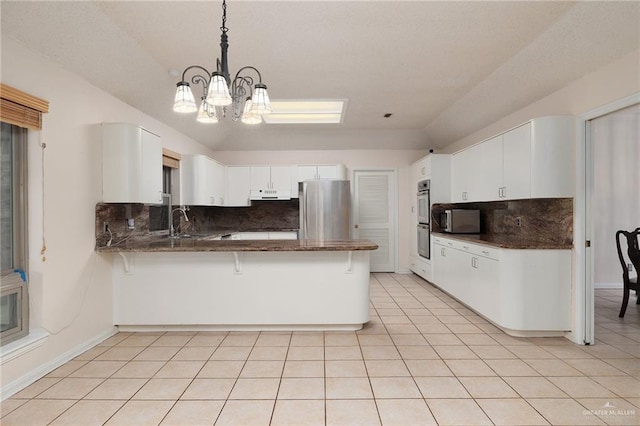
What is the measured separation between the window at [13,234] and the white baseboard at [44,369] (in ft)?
0.93

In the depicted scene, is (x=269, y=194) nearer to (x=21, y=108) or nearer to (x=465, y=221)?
(x=465, y=221)

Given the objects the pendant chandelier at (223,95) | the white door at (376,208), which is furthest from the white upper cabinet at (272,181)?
the pendant chandelier at (223,95)

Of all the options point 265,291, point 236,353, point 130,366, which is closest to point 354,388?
point 236,353

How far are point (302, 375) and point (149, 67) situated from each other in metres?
3.10

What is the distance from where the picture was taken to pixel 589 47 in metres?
2.46

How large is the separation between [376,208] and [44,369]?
5.04 metres

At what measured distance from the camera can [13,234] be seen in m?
2.27

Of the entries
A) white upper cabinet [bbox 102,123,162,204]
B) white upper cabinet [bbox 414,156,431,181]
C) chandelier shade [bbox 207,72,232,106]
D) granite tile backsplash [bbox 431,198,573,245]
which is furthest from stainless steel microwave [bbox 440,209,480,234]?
white upper cabinet [bbox 102,123,162,204]

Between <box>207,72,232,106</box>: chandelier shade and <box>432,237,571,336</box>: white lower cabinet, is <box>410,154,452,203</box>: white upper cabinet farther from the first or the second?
<box>207,72,232,106</box>: chandelier shade

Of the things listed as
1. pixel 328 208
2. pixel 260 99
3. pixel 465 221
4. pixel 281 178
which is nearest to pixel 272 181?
pixel 281 178

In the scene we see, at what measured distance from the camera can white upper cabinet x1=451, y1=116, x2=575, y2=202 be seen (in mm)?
2857

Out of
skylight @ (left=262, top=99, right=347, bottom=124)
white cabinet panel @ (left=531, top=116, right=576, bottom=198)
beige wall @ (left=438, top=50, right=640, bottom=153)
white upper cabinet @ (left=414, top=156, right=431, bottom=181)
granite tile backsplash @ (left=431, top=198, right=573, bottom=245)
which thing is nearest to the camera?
beige wall @ (left=438, top=50, right=640, bottom=153)

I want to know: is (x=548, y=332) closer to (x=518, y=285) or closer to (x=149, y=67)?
(x=518, y=285)

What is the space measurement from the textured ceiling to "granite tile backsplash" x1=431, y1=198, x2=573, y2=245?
3.71 ft
